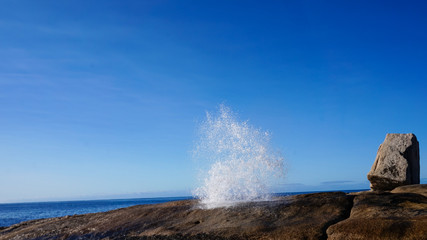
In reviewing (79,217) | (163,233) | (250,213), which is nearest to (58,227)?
(79,217)

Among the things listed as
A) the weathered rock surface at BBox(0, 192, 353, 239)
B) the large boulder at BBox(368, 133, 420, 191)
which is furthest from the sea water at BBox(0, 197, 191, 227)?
the large boulder at BBox(368, 133, 420, 191)

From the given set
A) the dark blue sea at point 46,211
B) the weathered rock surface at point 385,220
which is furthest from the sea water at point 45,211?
the weathered rock surface at point 385,220

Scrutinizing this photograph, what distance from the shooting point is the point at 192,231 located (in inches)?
376

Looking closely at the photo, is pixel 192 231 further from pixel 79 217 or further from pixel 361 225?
pixel 79 217

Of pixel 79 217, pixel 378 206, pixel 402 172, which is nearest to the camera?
pixel 378 206

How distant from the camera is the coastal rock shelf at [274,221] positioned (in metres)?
7.95

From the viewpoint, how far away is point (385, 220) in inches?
314

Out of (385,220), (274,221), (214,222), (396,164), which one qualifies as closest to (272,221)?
→ (274,221)

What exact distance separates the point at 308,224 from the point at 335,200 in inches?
81.9

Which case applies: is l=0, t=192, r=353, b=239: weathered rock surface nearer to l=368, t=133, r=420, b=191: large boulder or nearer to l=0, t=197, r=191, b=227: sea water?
l=368, t=133, r=420, b=191: large boulder

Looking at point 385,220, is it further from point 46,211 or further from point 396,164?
point 46,211

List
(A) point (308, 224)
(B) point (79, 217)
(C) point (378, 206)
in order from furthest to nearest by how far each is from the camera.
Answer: (B) point (79, 217) < (C) point (378, 206) < (A) point (308, 224)

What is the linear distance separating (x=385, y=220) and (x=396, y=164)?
9.01 m

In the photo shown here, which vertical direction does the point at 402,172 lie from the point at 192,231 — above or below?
above
